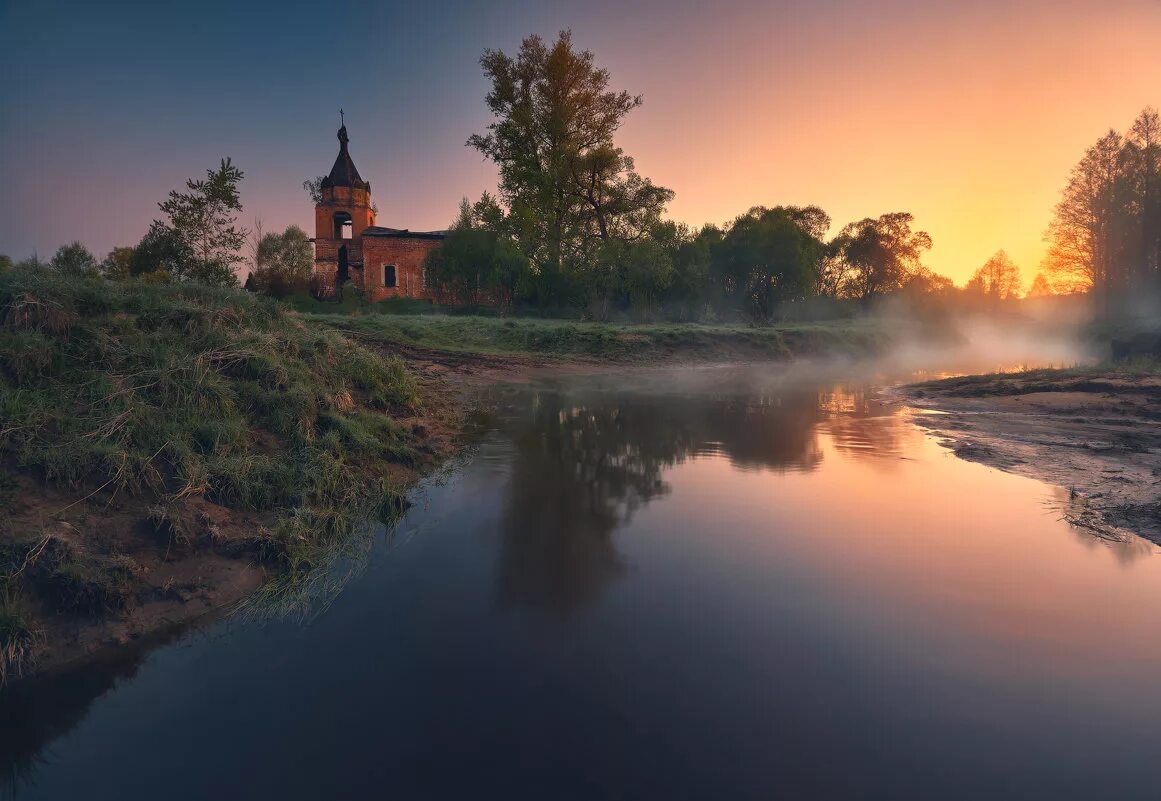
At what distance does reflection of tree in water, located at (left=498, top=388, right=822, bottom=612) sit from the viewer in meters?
5.80

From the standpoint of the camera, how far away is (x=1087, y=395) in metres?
14.3

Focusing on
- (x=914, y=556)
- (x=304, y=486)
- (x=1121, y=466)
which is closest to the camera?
(x=914, y=556)

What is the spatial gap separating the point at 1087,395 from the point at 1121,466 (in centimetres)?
707

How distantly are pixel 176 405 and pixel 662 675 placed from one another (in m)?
6.45

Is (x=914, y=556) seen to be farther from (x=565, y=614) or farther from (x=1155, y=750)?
(x=565, y=614)

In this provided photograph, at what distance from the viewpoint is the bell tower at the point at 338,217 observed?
192 ft

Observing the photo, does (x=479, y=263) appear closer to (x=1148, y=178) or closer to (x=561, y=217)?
(x=561, y=217)

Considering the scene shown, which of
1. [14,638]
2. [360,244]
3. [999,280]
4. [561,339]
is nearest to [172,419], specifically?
[14,638]

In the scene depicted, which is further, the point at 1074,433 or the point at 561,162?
the point at 561,162

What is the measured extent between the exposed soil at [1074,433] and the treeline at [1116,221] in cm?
3894

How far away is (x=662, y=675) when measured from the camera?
4.02 metres

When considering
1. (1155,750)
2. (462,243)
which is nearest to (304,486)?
(1155,750)

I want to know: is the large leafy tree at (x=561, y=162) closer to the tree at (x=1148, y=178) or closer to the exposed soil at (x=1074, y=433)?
the exposed soil at (x=1074, y=433)

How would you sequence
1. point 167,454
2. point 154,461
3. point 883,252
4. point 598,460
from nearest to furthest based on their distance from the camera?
1. point 154,461
2. point 167,454
3. point 598,460
4. point 883,252
